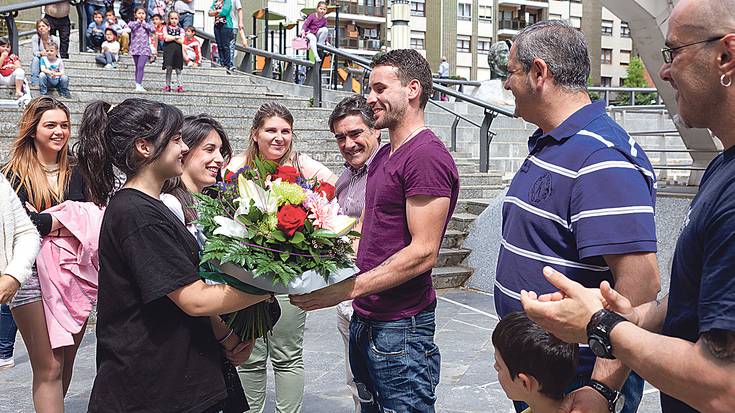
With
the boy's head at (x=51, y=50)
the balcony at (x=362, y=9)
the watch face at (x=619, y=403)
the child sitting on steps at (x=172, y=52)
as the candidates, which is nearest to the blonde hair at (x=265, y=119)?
the watch face at (x=619, y=403)

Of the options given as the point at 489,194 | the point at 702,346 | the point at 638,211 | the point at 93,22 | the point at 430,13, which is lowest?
the point at 489,194

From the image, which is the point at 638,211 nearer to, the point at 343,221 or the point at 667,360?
the point at 667,360

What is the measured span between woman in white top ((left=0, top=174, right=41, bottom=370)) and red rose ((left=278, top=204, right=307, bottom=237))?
5.31 feet

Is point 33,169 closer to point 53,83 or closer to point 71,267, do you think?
point 71,267

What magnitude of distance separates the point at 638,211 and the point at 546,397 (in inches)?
23.1

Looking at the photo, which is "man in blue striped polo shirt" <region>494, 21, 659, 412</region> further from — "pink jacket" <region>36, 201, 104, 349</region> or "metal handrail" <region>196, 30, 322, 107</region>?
"metal handrail" <region>196, 30, 322, 107</region>

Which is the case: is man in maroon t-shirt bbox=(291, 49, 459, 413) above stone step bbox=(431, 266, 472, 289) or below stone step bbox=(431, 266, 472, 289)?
above

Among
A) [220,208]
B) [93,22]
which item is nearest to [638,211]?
[220,208]

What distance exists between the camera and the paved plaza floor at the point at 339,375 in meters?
4.88

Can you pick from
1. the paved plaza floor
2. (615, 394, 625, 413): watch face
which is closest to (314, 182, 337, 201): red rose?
(615, 394, 625, 413): watch face

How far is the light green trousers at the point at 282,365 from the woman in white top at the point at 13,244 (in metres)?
1.19

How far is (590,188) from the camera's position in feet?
7.30

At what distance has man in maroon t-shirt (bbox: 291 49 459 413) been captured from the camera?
3018mm

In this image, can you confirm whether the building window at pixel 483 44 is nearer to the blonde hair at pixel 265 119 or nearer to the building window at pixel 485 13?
the building window at pixel 485 13
